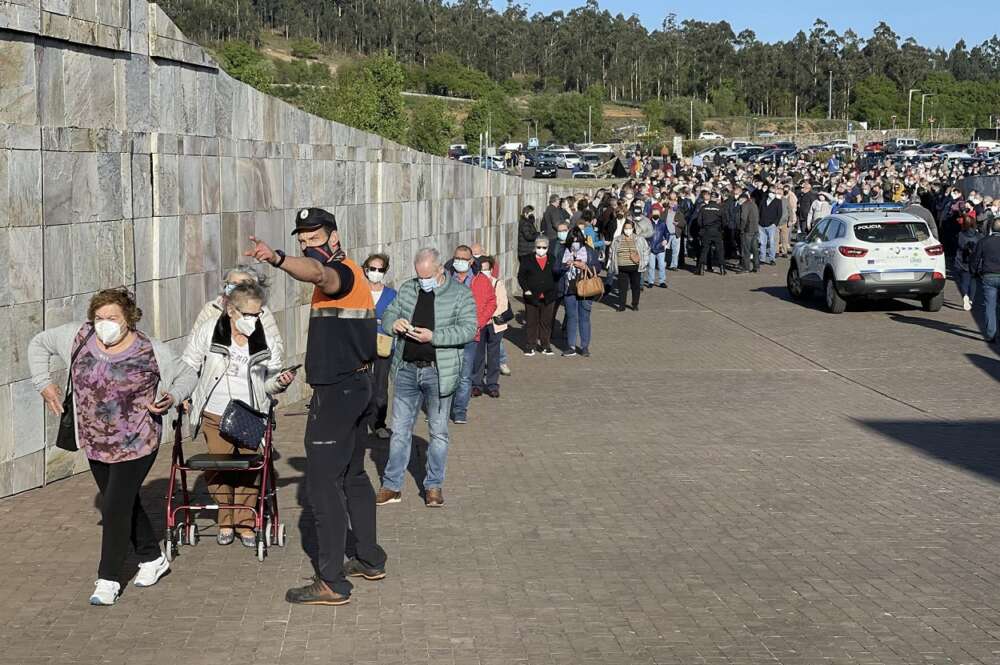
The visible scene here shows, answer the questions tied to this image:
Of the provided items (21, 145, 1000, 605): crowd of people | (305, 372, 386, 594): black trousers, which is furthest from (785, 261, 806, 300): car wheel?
(305, 372, 386, 594): black trousers

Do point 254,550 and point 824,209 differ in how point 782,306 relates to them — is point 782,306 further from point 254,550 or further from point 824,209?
point 254,550

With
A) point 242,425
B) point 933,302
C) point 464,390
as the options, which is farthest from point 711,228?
A: point 242,425

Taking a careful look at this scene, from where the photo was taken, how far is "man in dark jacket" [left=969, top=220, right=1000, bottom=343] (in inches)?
728

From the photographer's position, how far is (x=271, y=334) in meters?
8.20

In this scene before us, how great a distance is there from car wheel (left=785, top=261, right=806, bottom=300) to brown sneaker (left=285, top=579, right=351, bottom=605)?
61.8 ft

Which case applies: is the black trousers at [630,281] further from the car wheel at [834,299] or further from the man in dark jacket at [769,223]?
the man in dark jacket at [769,223]

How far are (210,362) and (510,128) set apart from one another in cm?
9909

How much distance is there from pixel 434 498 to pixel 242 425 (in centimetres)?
173

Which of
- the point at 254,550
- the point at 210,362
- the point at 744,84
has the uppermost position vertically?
the point at 744,84

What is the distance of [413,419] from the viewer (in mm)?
9438

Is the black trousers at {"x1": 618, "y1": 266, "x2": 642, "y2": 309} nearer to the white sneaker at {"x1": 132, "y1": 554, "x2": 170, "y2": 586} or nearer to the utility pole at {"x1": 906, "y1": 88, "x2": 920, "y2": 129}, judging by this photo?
the white sneaker at {"x1": 132, "y1": 554, "x2": 170, "y2": 586}

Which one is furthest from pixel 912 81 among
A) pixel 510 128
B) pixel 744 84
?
pixel 510 128

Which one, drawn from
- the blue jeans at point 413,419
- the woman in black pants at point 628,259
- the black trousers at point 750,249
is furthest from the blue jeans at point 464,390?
the black trousers at point 750,249

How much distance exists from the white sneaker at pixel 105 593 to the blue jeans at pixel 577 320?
37.6 feet
